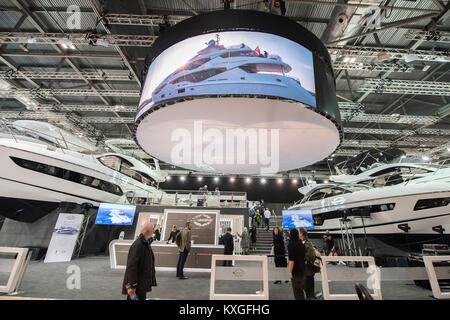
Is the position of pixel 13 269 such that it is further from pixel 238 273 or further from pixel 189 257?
pixel 189 257

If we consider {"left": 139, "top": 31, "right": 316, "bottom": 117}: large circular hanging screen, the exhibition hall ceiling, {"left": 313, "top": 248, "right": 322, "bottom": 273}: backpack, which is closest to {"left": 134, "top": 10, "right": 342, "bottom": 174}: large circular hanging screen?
{"left": 139, "top": 31, "right": 316, "bottom": 117}: large circular hanging screen

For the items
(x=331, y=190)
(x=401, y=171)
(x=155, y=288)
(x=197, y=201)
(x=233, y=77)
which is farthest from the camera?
(x=197, y=201)

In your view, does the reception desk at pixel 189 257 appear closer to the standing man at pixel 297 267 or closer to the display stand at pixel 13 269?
the display stand at pixel 13 269

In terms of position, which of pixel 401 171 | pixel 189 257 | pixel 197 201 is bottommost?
pixel 189 257

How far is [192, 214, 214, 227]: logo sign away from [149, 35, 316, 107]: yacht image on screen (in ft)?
18.6

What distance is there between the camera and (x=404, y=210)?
7309 millimetres

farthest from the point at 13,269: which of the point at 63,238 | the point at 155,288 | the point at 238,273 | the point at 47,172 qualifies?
the point at 47,172

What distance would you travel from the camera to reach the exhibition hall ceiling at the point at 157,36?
6.36 meters

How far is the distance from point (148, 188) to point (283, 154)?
11.1 meters

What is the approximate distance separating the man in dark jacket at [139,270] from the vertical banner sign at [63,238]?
25.1 feet

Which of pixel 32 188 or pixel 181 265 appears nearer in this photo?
pixel 181 265

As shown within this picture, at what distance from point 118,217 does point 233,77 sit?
10.3 metres

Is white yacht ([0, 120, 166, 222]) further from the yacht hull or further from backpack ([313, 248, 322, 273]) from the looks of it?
backpack ([313, 248, 322, 273])

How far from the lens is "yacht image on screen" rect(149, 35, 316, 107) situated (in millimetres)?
3398
